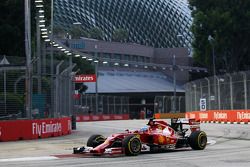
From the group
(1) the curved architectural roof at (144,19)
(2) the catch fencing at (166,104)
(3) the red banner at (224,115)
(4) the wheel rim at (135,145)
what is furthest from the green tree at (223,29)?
(1) the curved architectural roof at (144,19)

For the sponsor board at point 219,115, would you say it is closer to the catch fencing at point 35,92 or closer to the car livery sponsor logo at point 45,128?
the catch fencing at point 35,92

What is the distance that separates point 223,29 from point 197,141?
38264 millimetres

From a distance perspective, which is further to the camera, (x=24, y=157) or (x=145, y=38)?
(x=145, y=38)

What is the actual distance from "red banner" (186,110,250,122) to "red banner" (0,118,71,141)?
15618 millimetres

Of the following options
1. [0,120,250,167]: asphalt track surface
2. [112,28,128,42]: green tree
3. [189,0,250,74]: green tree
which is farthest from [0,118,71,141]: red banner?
[112,28,128,42]: green tree

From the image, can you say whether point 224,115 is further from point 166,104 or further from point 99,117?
point 166,104

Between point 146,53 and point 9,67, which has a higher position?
point 146,53

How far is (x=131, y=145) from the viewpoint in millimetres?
17406

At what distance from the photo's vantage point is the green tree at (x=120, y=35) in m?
109

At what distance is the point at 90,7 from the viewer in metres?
112

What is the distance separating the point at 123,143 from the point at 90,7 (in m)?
96.5

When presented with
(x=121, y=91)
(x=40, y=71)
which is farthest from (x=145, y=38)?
(x=40, y=71)

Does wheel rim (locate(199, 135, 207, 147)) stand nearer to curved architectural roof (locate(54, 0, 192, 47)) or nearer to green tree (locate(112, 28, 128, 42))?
green tree (locate(112, 28, 128, 42))

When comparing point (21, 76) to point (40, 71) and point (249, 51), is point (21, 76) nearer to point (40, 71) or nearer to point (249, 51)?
point (40, 71)
